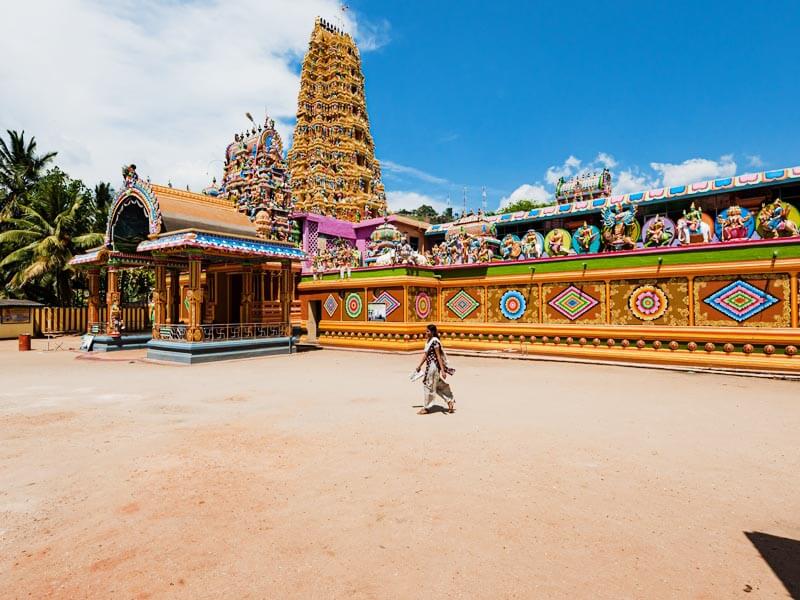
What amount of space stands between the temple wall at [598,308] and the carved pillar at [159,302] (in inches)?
255

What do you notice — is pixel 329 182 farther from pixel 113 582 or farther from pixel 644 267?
pixel 113 582

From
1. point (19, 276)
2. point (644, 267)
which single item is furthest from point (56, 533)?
point (19, 276)

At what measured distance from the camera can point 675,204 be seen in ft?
68.6

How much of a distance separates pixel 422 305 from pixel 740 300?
10495 mm

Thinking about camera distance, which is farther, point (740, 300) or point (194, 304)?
point (194, 304)

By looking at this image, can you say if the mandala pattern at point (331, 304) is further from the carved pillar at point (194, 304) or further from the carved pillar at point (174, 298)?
the carved pillar at point (174, 298)

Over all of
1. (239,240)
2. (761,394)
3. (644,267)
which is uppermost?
(239,240)

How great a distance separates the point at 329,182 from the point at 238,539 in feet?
140

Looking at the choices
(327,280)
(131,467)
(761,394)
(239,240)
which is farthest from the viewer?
(327,280)

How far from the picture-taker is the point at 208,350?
14883mm

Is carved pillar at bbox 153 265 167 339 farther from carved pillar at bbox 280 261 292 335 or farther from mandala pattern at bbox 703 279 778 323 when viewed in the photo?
mandala pattern at bbox 703 279 778 323

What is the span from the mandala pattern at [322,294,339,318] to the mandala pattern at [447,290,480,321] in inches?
208

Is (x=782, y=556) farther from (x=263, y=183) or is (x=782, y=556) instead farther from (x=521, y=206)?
(x=521, y=206)

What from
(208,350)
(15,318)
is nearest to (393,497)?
(208,350)
